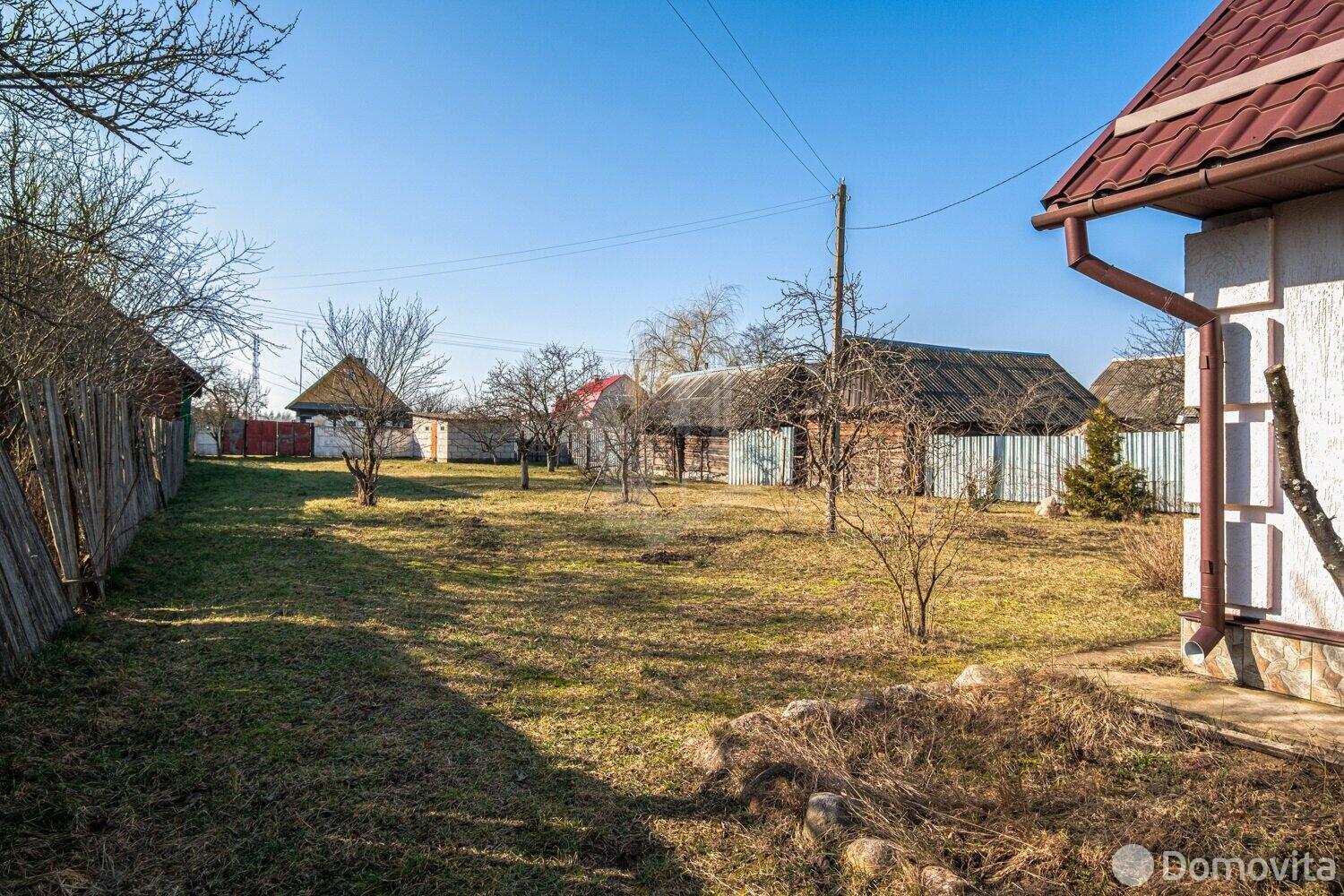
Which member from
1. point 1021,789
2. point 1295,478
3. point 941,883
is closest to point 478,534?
point 1021,789

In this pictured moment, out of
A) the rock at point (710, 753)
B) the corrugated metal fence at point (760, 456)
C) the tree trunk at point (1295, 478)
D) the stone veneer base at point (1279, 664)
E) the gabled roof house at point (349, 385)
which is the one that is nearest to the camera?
the tree trunk at point (1295, 478)

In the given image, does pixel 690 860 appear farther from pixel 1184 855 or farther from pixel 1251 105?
pixel 1251 105

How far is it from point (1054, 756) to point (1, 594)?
17.7 feet

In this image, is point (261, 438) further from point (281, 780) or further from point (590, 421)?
point (281, 780)

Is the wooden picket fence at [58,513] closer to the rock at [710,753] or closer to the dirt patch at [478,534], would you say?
the rock at [710,753]

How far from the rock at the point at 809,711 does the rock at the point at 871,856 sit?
1039mm

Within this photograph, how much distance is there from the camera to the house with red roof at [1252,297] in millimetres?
3350

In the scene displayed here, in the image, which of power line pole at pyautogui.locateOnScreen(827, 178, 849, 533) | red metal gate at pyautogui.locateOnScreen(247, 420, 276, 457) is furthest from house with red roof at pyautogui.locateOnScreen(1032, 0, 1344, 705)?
red metal gate at pyautogui.locateOnScreen(247, 420, 276, 457)

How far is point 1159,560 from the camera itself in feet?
25.7

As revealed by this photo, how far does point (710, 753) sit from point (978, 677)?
1647 mm

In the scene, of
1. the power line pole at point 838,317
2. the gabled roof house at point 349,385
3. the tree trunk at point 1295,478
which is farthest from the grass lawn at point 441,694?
the gabled roof house at point 349,385

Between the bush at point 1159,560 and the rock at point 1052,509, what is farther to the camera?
the rock at point 1052,509

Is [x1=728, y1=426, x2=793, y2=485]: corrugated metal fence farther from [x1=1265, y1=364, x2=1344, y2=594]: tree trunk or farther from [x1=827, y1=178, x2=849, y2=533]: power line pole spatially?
[x1=1265, y1=364, x2=1344, y2=594]: tree trunk

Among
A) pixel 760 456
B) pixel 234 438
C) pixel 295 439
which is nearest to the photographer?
pixel 760 456
